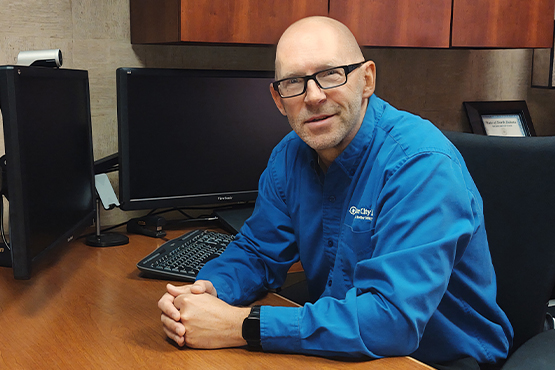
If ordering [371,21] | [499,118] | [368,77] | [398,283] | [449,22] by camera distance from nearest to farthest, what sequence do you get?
[398,283] < [368,77] < [371,21] < [449,22] < [499,118]

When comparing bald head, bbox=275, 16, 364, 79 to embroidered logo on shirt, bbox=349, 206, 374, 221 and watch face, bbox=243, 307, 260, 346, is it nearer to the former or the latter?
embroidered logo on shirt, bbox=349, 206, 374, 221

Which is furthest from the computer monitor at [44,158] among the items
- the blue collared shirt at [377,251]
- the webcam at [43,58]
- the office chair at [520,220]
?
the office chair at [520,220]

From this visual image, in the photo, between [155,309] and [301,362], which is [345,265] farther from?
[155,309]

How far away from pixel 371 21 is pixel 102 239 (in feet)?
3.55

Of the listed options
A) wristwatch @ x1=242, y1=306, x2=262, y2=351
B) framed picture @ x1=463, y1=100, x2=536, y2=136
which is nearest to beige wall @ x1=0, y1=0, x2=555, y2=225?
framed picture @ x1=463, y1=100, x2=536, y2=136

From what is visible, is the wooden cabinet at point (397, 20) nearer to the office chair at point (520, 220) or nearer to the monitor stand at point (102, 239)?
the office chair at point (520, 220)

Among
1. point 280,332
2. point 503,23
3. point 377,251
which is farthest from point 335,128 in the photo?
point 503,23

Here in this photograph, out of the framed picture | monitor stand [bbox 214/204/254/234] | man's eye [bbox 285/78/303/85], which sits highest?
man's eye [bbox 285/78/303/85]

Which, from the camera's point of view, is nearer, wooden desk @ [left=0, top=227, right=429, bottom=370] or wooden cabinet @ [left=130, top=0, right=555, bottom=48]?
wooden desk @ [left=0, top=227, right=429, bottom=370]

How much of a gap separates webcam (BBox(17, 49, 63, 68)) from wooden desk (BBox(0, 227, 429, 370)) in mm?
525

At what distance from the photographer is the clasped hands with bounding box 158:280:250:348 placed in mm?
1051

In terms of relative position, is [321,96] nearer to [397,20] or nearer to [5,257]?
[397,20]

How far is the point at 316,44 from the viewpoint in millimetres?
1210

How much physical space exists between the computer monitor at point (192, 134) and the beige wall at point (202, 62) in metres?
0.22
